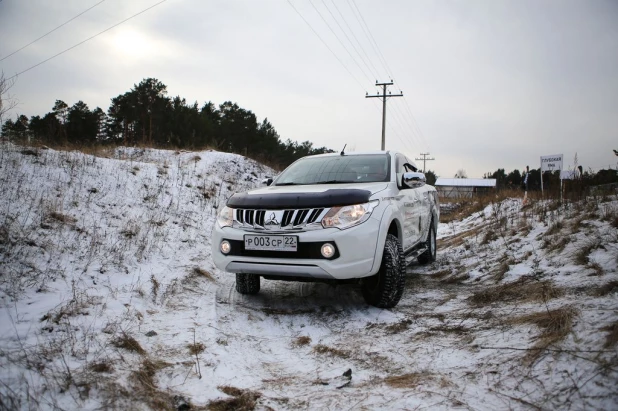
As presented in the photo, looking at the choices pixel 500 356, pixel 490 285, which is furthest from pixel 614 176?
pixel 500 356

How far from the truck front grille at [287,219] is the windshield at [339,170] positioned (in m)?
1.02

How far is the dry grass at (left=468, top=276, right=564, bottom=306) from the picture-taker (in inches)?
149

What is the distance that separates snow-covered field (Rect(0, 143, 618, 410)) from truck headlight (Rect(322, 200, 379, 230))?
1.01 metres

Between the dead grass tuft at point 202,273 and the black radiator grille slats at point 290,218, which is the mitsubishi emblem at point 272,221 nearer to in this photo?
the black radiator grille slats at point 290,218

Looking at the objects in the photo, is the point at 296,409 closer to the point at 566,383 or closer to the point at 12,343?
the point at 566,383

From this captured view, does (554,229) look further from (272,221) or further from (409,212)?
(272,221)

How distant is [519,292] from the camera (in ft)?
13.9

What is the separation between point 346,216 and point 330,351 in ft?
4.00

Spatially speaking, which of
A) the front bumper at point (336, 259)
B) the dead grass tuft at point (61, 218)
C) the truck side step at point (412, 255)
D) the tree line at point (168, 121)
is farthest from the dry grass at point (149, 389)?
the tree line at point (168, 121)

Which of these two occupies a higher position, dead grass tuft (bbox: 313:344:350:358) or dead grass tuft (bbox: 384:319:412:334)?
dead grass tuft (bbox: 384:319:412:334)

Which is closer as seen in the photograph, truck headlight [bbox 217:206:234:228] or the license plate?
the license plate

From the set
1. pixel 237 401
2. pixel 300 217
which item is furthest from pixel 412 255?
pixel 237 401

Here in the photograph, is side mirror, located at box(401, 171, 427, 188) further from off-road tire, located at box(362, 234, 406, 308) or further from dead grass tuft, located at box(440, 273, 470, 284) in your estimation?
dead grass tuft, located at box(440, 273, 470, 284)

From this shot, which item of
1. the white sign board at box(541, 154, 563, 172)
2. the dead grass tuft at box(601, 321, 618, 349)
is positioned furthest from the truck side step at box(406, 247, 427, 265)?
the white sign board at box(541, 154, 563, 172)
